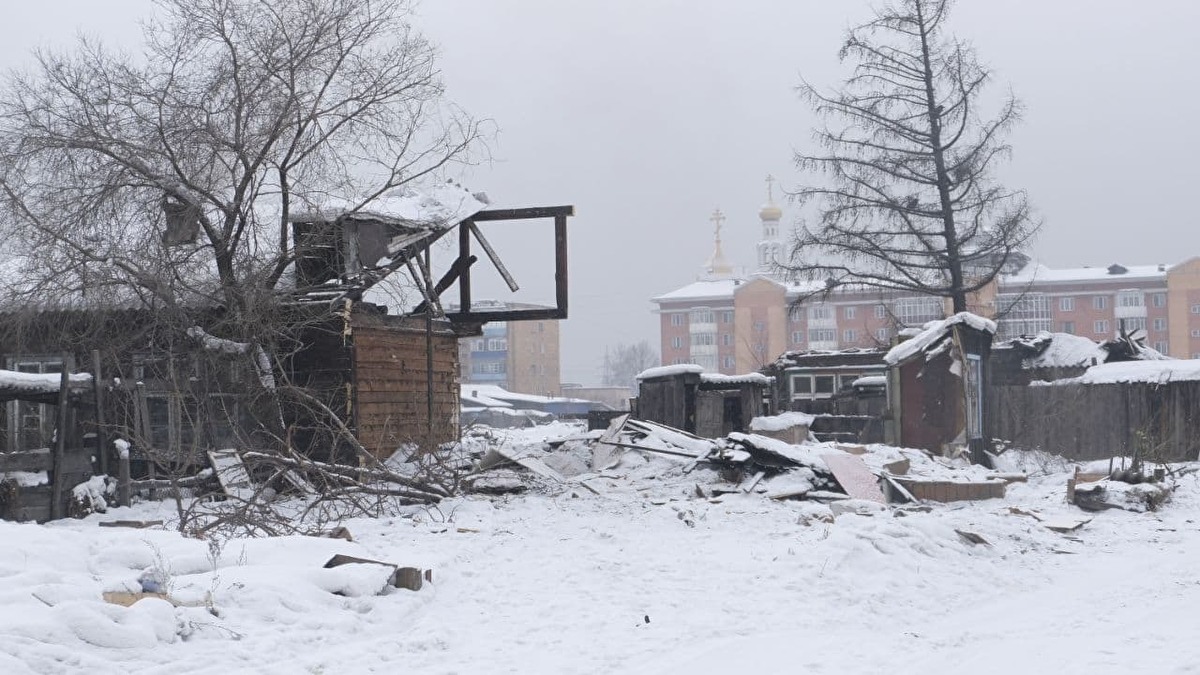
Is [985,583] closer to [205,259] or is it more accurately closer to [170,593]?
[170,593]

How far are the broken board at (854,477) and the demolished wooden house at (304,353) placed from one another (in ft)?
17.7

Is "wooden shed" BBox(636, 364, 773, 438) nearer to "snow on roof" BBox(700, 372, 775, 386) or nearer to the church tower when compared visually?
"snow on roof" BBox(700, 372, 775, 386)

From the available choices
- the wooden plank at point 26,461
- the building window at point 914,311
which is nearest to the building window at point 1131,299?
the building window at point 914,311

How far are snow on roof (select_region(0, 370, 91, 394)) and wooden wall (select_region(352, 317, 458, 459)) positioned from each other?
441cm

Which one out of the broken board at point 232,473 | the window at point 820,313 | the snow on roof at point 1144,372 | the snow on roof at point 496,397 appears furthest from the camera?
the window at point 820,313

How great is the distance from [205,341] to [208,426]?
123cm

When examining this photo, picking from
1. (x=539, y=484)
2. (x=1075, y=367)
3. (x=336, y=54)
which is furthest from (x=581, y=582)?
(x=1075, y=367)

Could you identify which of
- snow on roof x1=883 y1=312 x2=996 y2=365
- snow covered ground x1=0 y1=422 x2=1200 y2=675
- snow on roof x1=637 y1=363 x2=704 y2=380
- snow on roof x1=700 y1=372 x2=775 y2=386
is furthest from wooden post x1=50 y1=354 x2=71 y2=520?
snow on roof x1=700 y1=372 x2=775 y2=386

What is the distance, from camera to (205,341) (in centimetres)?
1711

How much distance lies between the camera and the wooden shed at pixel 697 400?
24.5m

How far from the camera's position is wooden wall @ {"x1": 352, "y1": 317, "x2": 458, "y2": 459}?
18.5 m

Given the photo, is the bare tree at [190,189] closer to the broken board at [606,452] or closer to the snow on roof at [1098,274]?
the broken board at [606,452]

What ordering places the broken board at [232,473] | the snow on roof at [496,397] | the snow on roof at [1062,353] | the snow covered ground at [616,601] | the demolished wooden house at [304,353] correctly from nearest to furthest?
the snow covered ground at [616,601] < the broken board at [232,473] < the demolished wooden house at [304,353] < the snow on roof at [1062,353] < the snow on roof at [496,397]

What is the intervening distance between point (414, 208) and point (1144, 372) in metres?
14.8
